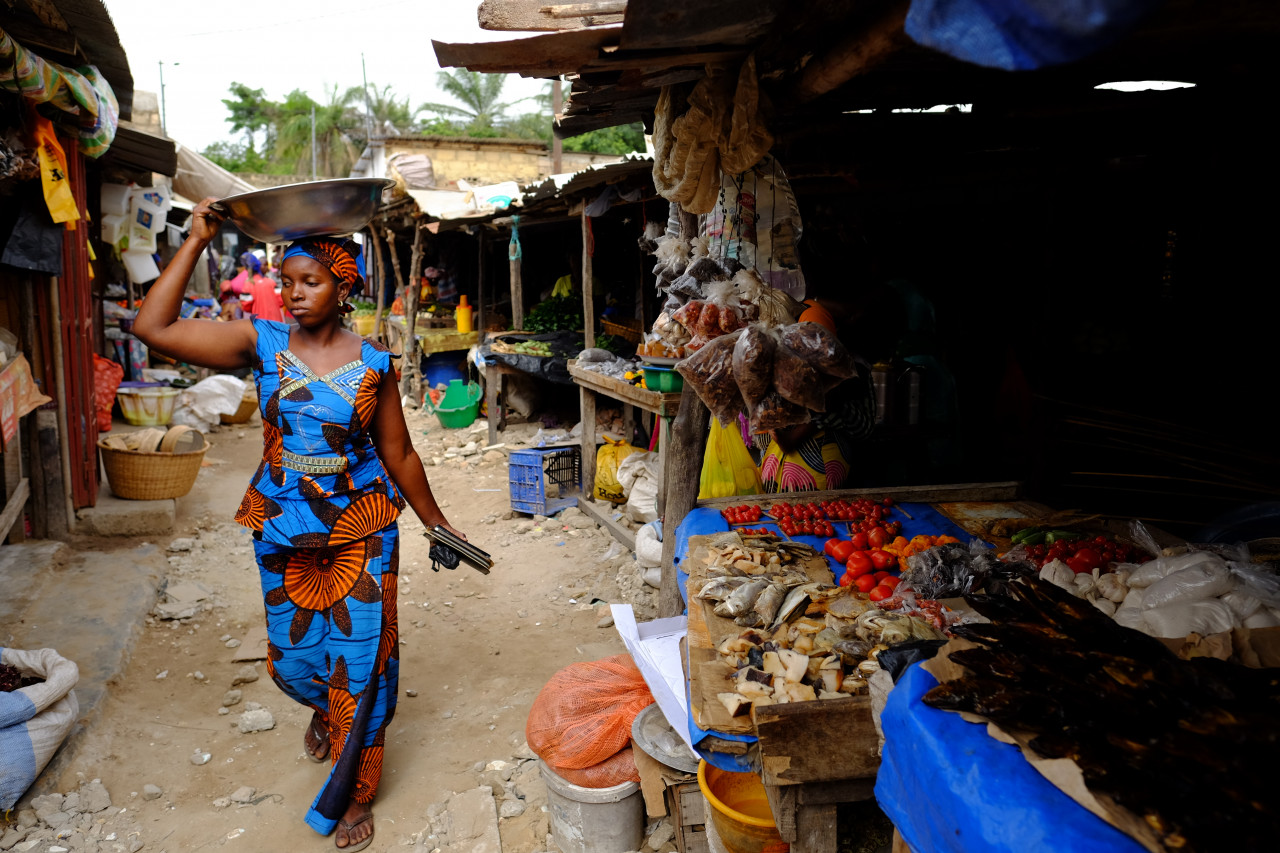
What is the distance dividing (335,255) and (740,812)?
229 centimetres

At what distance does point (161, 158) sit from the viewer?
7.17 m

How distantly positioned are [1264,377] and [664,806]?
4615mm

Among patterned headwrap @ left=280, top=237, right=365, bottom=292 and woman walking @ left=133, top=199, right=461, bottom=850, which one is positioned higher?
patterned headwrap @ left=280, top=237, right=365, bottom=292

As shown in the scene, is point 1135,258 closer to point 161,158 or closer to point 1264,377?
point 1264,377

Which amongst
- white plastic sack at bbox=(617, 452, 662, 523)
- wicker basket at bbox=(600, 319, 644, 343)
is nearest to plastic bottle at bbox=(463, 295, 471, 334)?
wicker basket at bbox=(600, 319, 644, 343)

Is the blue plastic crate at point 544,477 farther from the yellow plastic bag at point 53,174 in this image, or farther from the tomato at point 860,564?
the tomato at point 860,564

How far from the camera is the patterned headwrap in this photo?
9.48 ft

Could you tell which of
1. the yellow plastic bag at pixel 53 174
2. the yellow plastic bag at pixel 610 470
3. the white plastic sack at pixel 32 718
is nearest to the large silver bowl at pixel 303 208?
the white plastic sack at pixel 32 718

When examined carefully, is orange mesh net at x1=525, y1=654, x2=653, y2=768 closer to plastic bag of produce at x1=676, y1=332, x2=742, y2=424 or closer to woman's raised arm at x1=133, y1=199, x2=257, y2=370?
plastic bag of produce at x1=676, y1=332, x2=742, y2=424

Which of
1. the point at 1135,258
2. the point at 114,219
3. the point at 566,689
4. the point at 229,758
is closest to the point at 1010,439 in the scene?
the point at 1135,258

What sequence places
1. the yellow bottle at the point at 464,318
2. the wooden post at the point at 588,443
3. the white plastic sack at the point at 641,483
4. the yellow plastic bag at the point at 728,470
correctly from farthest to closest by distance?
the yellow bottle at the point at 464,318 → the wooden post at the point at 588,443 → the white plastic sack at the point at 641,483 → the yellow plastic bag at the point at 728,470

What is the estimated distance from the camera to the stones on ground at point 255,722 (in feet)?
12.6

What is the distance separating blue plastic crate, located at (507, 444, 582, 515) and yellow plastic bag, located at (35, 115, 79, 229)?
11.9 feet

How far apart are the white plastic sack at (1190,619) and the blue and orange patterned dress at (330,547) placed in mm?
2449
